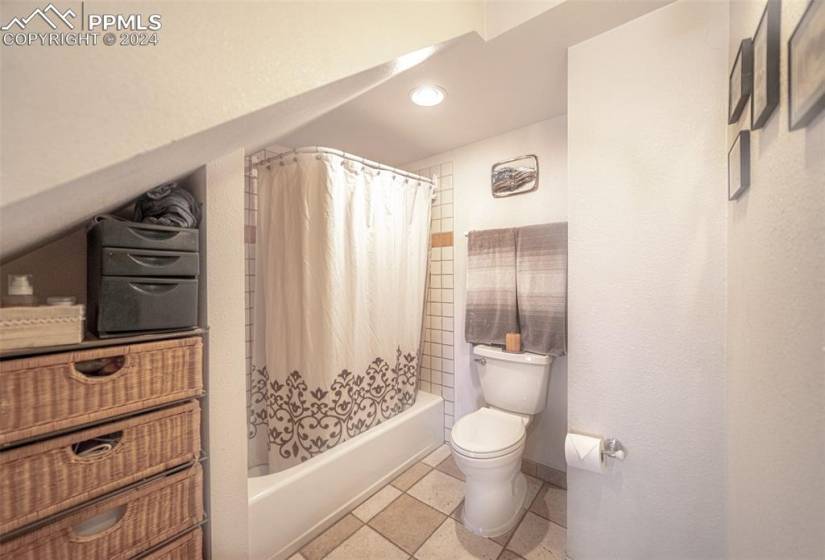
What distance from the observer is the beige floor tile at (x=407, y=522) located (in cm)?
140

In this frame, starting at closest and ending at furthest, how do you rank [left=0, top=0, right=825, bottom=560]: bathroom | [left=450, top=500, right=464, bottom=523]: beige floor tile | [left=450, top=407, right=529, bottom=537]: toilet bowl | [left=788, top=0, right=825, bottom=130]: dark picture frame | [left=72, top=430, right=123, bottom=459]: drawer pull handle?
1. [left=788, top=0, right=825, bottom=130]: dark picture frame
2. [left=0, top=0, right=825, bottom=560]: bathroom
3. [left=72, top=430, right=123, bottom=459]: drawer pull handle
4. [left=450, top=407, right=529, bottom=537]: toilet bowl
5. [left=450, top=500, right=464, bottom=523]: beige floor tile

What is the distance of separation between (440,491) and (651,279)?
1.50m

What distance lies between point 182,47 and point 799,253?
1188 mm

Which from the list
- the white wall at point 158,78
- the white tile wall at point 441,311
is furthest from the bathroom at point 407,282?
the white tile wall at point 441,311

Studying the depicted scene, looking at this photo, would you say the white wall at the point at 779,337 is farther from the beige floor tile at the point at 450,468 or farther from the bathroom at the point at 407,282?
the beige floor tile at the point at 450,468

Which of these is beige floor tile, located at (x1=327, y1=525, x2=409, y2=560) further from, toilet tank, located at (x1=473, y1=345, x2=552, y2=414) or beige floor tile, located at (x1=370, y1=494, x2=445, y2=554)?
toilet tank, located at (x1=473, y1=345, x2=552, y2=414)

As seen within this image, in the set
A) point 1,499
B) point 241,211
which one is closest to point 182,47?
point 241,211

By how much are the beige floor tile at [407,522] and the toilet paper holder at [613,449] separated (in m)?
0.87

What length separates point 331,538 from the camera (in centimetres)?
141

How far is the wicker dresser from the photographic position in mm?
730

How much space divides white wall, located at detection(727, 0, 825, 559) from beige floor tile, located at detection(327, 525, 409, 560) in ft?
3.87

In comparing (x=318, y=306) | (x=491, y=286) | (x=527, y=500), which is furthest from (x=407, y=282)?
(x=527, y=500)

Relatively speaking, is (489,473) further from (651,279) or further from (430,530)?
(651,279)

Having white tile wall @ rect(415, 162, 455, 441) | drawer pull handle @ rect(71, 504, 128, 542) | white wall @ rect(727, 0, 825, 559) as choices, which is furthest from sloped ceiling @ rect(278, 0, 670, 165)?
drawer pull handle @ rect(71, 504, 128, 542)
